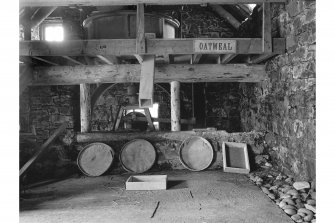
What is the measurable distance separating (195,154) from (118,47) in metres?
2.51

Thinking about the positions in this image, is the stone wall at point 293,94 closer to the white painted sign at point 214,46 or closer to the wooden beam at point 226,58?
the wooden beam at point 226,58

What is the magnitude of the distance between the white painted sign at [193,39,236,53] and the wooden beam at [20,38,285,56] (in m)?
0.08

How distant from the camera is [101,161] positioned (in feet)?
18.6

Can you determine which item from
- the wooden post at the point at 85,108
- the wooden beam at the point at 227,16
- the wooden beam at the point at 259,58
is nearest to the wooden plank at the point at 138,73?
the wooden beam at the point at 259,58

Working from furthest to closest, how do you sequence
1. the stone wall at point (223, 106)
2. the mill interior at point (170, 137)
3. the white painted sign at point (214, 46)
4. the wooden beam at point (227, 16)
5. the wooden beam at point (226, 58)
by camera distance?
the stone wall at point (223, 106)
the wooden beam at point (227, 16)
the wooden beam at point (226, 58)
the white painted sign at point (214, 46)
the mill interior at point (170, 137)

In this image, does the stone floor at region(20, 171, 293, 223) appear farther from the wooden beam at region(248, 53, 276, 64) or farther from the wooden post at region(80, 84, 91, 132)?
the wooden beam at region(248, 53, 276, 64)

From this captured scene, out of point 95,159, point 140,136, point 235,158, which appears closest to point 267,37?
point 235,158

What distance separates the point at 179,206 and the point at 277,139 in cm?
260

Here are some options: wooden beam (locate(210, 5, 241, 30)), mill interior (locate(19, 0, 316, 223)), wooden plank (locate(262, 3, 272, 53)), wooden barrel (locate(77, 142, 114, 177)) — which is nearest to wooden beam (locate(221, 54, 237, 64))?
mill interior (locate(19, 0, 316, 223))

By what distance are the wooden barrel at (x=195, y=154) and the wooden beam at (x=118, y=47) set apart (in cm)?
184

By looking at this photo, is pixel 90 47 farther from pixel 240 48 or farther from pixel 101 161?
pixel 240 48

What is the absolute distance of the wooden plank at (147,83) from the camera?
466 cm

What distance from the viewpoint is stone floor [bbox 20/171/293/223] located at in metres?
3.35
